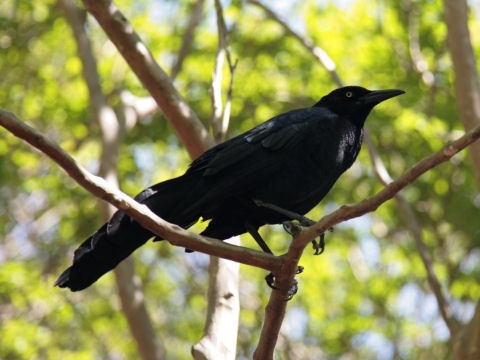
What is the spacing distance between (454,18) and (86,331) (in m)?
9.39

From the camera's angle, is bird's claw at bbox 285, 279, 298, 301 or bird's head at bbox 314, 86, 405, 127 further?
bird's head at bbox 314, 86, 405, 127

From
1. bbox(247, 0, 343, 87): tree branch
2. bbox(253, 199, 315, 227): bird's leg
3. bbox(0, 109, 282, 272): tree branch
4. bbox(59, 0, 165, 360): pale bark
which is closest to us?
bbox(0, 109, 282, 272): tree branch

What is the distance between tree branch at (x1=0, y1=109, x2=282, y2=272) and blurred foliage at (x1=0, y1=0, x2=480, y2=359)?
218 inches

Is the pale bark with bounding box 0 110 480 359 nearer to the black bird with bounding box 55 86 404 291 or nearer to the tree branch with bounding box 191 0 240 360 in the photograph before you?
the tree branch with bounding box 191 0 240 360

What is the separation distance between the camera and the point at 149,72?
18.6 feet

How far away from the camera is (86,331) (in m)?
12.7

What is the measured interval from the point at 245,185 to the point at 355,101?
5.13 feet

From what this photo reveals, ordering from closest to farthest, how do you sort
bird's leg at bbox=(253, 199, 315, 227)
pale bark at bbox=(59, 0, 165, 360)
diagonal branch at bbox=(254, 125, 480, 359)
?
diagonal branch at bbox=(254, 125, 480, 359), bird's leg at bbox=(253, 199, 315, 227), pale bark at bbox=(59, 0, 165, 360)

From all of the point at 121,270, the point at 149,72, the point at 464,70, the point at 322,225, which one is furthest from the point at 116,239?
the point at 464,70

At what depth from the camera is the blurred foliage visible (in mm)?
9477

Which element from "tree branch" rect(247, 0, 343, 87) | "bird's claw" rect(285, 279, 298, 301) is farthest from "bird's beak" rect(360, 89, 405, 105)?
"bird's claw" rect(285, 279, 298, 301)

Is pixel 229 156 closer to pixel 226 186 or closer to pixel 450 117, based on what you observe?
pixel 226 186

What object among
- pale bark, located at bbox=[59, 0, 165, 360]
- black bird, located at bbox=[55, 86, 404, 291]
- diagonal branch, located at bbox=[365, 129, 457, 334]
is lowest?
diagonal branch, located at bbox=[365, 129, 457, 334]

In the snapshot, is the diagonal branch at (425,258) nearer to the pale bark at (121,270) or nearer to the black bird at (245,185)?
the black bird at (245,185)
